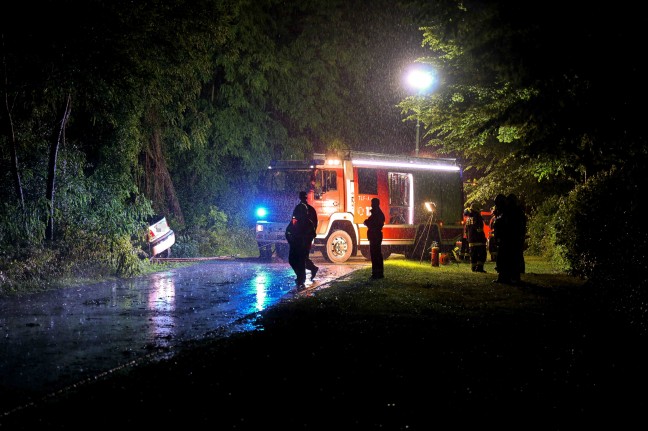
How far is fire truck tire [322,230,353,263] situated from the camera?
19453 mm

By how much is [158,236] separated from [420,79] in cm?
940

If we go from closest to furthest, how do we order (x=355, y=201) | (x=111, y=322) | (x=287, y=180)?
(x=111, y=322) → (x=287, y=180) → (x=355, y=201)

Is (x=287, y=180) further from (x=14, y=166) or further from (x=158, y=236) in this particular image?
(x=14, y=166)

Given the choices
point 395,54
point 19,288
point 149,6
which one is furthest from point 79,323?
point 395,54

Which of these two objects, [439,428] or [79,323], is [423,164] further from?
[439,428]

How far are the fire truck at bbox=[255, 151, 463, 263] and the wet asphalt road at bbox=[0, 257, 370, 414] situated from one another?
16.1ft

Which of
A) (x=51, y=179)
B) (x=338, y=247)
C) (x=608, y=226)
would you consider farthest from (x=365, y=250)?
(x=51, y=179)

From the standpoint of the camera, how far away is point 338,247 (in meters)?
19.6

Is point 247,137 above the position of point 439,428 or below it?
above

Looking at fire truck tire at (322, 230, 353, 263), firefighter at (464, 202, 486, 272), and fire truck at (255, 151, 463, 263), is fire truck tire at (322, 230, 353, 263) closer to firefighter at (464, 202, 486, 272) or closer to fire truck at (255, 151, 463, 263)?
fire truck at (255, 151, 463, 263)

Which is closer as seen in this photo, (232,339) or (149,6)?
(232,339)

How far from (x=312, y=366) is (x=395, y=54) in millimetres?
26578

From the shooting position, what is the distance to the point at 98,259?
540 inches

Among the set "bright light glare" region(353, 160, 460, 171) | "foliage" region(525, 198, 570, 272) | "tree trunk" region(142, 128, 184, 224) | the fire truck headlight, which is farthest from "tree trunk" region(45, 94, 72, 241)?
"foliage" region(525, 198, 570, 272)
